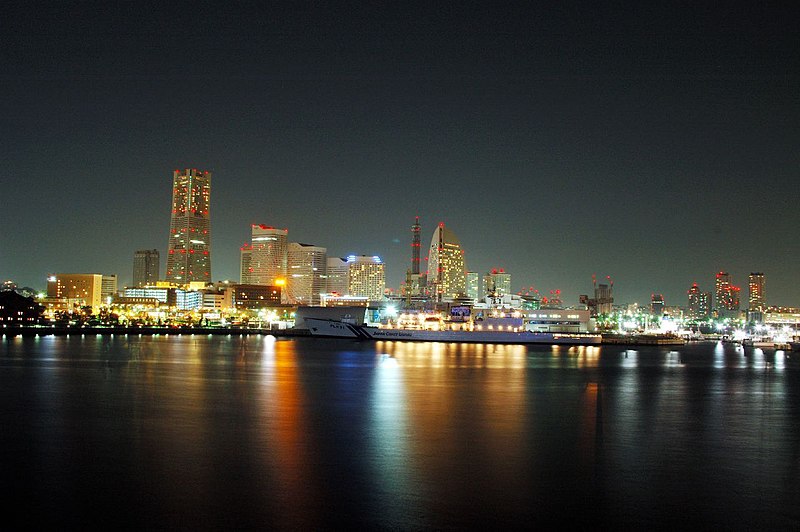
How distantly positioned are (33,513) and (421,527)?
6.75 metres

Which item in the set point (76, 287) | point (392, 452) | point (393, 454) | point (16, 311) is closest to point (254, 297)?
point (76, 287)

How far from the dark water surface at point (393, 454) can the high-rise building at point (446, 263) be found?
137m

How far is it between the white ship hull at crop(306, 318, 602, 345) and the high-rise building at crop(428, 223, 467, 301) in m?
77.8

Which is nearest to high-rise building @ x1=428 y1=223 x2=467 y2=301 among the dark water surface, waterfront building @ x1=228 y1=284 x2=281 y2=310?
waterfront building @ x1=228 y1=284 x2=281 y2=310

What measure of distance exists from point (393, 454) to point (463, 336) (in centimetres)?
6622

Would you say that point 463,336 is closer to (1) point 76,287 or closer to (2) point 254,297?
(2) point 254,297

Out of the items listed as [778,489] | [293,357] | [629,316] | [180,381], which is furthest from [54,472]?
[629,316]

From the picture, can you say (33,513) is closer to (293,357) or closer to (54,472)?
(54,472)

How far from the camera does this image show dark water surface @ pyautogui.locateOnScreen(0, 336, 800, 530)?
13406 mm

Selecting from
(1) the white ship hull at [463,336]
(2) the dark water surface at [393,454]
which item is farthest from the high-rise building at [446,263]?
(2) the dark water surface at [393,454]

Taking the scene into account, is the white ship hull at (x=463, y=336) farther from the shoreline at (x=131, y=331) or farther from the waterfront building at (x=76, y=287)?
the waterfront building at (x=76, y=287)

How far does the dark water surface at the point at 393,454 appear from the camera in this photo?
13.4 meters

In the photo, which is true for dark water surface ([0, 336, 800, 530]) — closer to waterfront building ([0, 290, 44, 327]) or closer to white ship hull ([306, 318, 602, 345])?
white ship hull ([306, 318, 602, 345])

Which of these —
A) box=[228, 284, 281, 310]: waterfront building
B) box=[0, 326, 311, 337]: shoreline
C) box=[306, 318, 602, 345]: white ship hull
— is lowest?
box=[0, 326, 311, 337]: shoreline
